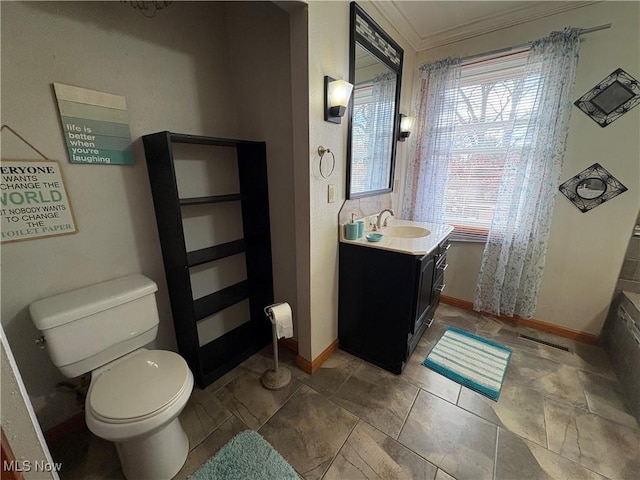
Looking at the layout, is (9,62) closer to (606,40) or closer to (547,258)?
(606,40)

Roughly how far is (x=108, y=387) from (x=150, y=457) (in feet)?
1.19

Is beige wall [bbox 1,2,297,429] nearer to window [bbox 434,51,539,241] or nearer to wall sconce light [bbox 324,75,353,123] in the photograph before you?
wall sconce light [bbox 324,75,353,123]

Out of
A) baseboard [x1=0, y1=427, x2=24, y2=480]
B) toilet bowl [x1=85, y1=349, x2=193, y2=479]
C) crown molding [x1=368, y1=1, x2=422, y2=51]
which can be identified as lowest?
toilet bowl [x1=85, y1=349, x2=193, y2=479]

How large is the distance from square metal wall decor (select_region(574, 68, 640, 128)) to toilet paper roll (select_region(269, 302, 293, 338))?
102 inches

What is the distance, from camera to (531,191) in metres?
2.03

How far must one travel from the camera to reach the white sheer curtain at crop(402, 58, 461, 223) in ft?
7.36

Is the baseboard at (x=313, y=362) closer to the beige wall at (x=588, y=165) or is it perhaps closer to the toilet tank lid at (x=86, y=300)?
the toilet tank lid at (x=86, y=300)

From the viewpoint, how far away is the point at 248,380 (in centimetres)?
173

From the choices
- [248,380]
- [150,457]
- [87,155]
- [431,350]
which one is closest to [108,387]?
[150,457]

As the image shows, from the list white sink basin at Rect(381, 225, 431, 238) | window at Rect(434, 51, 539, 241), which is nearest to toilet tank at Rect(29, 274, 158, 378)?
white sink basin at Rect(381, 225, 431, 238)

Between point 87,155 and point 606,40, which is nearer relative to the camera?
point 87,155

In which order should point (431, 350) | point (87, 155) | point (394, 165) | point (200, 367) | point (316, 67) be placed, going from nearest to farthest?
point (87, 155) → point (316, 67) → point (200, 367) → point (431, 350) → point (394, 165)

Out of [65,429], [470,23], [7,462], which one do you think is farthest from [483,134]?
[65,429]

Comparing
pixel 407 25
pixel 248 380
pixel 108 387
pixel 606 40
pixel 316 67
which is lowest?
pixel 248 380
